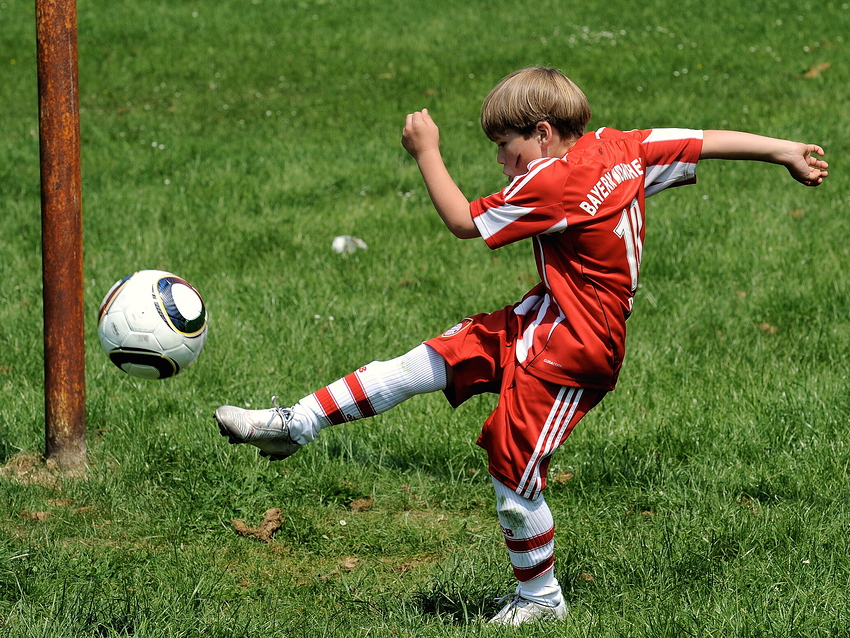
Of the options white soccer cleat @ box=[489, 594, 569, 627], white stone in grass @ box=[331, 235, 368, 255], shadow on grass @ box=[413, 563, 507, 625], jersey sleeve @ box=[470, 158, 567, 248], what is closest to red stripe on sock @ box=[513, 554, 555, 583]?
white soccer cleat @ box=[489, 594, 569, 627]

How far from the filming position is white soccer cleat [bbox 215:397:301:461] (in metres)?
3.40

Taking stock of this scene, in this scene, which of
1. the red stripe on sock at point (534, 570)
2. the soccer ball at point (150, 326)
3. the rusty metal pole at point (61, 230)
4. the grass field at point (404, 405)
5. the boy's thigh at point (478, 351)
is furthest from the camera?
the rusty metal pole at point (61, 230)

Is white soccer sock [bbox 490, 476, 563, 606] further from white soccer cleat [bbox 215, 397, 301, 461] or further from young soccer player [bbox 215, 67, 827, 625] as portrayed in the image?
white soccer cleat [bbox 215, 397, 301, 461]

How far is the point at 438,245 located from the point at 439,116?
346cm

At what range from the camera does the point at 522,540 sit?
336cm

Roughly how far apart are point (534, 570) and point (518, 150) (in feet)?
4.75

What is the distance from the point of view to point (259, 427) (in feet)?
11.3

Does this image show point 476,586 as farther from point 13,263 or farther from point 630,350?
point 13,263

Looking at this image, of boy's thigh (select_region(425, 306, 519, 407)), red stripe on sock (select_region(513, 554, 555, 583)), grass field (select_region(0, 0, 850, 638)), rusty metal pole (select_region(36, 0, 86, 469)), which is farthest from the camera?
A: rusty metal pole (select_region(36, 0, 86, 469))

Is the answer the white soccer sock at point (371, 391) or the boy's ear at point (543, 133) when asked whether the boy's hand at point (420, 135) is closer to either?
the boy's ear at point (543, 133)

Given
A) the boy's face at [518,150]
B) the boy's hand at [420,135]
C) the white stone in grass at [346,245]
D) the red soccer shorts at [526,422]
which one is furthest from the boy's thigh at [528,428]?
the white stone in grass at [346,245]

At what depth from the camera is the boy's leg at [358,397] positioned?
3.51 m

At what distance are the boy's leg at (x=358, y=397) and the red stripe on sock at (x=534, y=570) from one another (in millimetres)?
700

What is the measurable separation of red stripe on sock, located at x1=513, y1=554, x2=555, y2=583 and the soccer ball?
1.62 m
